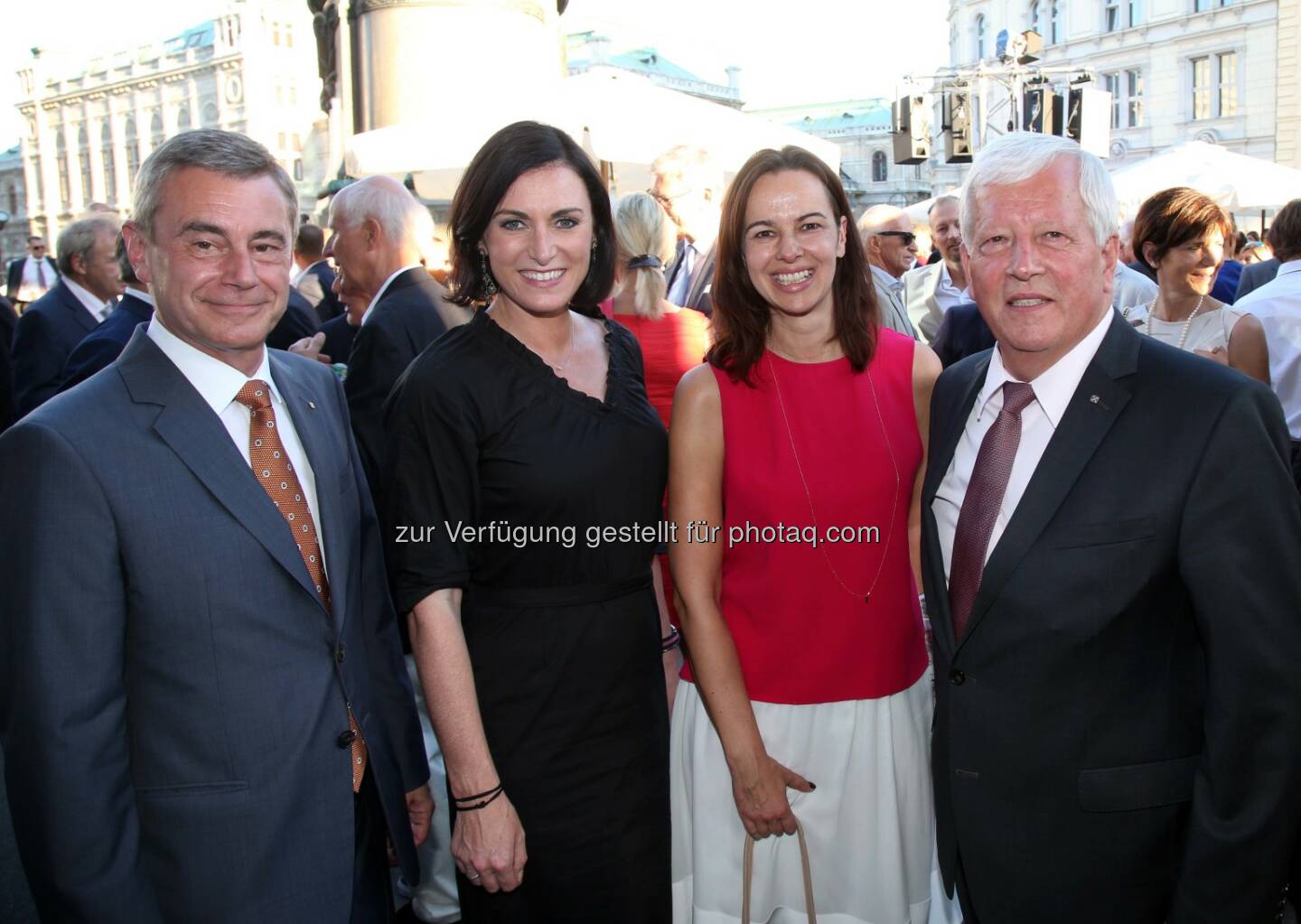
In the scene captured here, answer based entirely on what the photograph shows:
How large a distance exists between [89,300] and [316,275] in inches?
A: 89.2

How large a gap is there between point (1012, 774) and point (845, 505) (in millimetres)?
719

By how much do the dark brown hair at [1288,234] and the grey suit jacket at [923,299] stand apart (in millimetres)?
2430

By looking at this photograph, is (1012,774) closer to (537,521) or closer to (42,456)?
(537,521)

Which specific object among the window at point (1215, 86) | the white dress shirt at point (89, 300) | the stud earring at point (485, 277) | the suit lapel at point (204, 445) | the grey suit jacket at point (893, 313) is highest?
the window at point (1215, 86)

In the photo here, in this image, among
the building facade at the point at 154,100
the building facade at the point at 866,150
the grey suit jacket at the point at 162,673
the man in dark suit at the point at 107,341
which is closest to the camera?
the grey suit jacket at the point at 162,673

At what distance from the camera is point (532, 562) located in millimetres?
2309

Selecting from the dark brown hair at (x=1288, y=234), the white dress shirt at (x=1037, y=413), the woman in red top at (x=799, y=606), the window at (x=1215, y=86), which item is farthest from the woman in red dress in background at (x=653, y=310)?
the window at (x=1215, y=86)

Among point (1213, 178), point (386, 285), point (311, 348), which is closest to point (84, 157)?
point (1213, 178)

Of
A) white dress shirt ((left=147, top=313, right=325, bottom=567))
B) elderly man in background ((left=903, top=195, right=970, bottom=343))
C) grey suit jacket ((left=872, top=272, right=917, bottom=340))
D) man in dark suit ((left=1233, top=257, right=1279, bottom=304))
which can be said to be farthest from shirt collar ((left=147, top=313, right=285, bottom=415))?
man in dark suit ((left=1233, top=257, right=1279, bottom=304))

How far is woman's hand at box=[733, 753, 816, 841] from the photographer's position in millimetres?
2395

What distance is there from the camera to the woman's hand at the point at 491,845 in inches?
86.7

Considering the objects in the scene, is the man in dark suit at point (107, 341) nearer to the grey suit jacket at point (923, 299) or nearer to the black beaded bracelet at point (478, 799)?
the black beaded bracelet at point (478, 799)

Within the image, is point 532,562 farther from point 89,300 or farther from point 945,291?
point 945,291

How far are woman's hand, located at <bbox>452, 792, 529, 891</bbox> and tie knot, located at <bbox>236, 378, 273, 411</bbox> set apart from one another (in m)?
0.97
